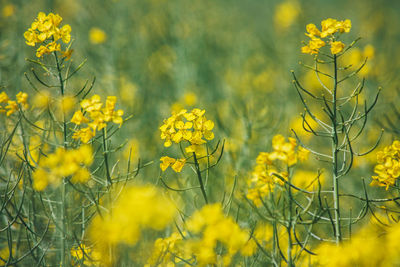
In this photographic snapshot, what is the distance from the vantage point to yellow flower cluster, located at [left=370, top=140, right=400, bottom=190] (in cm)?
161

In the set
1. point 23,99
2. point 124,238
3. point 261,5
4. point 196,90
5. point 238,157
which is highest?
point 261,5

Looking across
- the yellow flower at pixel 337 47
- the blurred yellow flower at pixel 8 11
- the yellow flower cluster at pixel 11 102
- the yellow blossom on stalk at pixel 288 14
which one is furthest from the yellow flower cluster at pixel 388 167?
the yellow blossom on stalk at pixel 288 14

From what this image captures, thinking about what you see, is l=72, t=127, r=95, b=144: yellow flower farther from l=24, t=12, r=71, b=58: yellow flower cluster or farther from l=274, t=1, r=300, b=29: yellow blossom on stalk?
l=274, t=1, r=300, b=29: yellow blossom on stalk

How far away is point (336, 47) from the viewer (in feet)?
5.02

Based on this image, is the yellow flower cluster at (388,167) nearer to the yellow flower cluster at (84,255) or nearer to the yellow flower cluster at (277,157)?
the yellow flower cluster at (277,157)

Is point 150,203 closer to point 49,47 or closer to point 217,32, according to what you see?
point 49,47

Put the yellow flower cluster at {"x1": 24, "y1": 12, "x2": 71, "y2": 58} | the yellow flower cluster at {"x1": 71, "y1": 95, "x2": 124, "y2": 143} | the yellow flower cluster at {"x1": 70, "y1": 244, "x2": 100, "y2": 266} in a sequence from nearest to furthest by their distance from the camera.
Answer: the yellow flower cluster at {"x1": 71, "y1": 95, "x2": 124, "y2": 143}
the yellow flower cluster at {"x1": 24, "y1": 12, "x2": 71, "y2": 58}
the yellow flower cluster at {"x1": 70, "y1": 244, "x2": 100, "y2": 266}

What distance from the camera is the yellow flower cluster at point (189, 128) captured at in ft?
5.02

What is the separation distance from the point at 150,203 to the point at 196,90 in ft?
15.5

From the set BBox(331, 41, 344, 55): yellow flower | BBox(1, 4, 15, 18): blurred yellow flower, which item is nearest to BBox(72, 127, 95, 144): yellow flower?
BBox(331, 41, 344, 55): yellow flower

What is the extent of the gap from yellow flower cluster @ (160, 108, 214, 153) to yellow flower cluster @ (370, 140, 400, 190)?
2.93 ft

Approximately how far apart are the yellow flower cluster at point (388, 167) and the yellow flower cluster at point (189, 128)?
0.89 m

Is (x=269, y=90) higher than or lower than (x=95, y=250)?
higher

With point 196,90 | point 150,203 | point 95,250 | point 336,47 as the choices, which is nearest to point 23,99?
point 95,250
